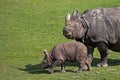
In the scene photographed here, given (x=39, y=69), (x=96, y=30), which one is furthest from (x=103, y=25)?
(x=39, y=69)

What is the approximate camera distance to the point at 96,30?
1742 cm

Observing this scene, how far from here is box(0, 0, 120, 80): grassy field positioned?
52.7 ft

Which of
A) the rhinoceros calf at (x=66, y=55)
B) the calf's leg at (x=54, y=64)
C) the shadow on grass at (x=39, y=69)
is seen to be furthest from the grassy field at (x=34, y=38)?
the rhinoceros calf at (x=66, y=55)

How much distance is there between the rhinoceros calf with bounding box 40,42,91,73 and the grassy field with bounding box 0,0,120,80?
0.33 meters

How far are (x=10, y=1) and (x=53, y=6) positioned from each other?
384 cm

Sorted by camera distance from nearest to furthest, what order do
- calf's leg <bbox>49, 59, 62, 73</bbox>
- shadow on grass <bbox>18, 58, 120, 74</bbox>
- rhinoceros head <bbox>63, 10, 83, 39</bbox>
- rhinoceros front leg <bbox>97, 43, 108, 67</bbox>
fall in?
calf's leg <bbox>49, 59, 62, 73</bbox>
shadow on grass <bbox>18, 58, 120, 74</bbox>
rhinoceros head <bbox>63, 10, 83, 39</bbox>
rhinoceros front leg <bbox>97, 43, 108, 67</bbox>

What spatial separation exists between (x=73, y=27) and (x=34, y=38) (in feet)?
21.8

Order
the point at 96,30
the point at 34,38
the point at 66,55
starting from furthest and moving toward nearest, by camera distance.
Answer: the point at 34,38 < the point at 96,30 < the point at 66,55

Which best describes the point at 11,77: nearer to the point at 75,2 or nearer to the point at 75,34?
the point at 75,34

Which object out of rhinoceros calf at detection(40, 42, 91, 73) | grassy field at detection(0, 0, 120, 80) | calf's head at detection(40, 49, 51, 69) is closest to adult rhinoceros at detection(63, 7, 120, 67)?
grassy field at detection(0, 0, 120, 80)

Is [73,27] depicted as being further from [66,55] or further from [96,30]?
[66,55]

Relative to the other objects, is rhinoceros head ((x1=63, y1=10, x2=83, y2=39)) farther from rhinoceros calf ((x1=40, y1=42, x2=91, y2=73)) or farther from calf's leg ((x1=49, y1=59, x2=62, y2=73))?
calf's leg ((x1=49, y1=59, x2=62, y2=73))

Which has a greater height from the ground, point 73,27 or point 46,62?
point 73,27

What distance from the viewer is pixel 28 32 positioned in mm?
25141
